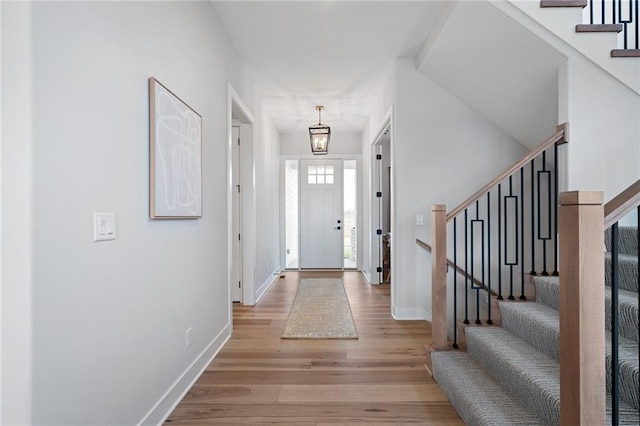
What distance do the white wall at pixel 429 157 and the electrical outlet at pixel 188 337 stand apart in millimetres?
2125

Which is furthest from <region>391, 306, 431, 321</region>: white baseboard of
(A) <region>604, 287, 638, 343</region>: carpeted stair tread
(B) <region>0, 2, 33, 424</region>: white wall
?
(B) <region>0, 2, 33, 424</region>: white wall

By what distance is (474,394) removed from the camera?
1.79 m

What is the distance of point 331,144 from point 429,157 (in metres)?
3.30

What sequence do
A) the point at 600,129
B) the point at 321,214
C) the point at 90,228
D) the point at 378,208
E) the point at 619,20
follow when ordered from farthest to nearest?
the point at 321,214 < the point at 378,208 < the point at 619,20 < the point at 600,129 < the point at 90,228

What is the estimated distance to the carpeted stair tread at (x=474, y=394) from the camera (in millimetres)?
1589

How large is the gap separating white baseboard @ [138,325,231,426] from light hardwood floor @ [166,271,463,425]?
0.13 ft

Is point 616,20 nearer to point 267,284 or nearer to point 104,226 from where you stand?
point 104,226

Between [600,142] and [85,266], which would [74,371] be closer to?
[85,266]

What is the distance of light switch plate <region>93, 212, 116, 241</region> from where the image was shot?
1.31 m

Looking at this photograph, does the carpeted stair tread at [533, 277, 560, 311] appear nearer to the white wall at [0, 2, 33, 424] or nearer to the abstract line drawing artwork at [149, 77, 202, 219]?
the abstract line drawing artwork at [149, 77, 202, 219]

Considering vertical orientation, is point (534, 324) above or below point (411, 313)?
above

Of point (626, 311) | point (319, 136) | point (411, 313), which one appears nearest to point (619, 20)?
point (626, 311)

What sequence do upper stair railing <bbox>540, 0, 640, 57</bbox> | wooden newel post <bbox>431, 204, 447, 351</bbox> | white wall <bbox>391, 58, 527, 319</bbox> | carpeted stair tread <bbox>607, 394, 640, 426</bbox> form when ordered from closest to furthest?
carpeted stair tread <bbox>607, 394, 640, 426</bbox>, upper stair railing <bbox>540, 0, 640, 57</bbox>, wooden newel post <bbox>431, 204, 447, 351</bbox>, white wall <bbox>391, 58, 527, 319</bbox>

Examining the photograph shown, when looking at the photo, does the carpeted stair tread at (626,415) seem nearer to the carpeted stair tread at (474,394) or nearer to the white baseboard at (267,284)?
the carpeted stair tread at (474,394)
